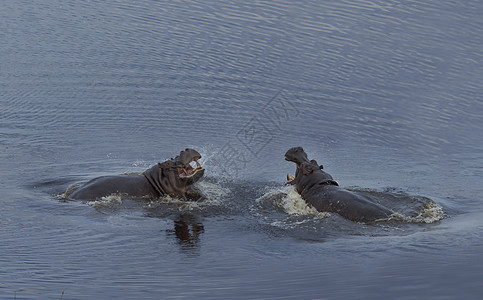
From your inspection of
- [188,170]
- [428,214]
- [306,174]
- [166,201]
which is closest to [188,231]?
[166,201]

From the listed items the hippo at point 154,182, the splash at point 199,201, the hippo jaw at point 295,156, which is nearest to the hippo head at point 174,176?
the hippo at point 154,182

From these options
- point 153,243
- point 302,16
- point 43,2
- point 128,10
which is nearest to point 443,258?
point 153,243

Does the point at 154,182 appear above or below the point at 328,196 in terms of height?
below

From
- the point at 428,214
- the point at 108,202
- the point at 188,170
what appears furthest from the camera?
the point at 188,170

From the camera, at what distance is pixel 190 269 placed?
11328 millimetres

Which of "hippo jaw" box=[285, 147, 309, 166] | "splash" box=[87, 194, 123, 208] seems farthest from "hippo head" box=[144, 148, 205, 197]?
"hippo jaw" box=[285, 147, 309, 166]

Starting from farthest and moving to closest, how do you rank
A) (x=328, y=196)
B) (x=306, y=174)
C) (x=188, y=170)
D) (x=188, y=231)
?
(x=188, y=170) < (x=306, y=174) < (x=328, y=196) < (x=188, y=231)

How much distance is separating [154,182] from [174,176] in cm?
46

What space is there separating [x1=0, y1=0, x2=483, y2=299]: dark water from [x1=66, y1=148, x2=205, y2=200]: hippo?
0.29 meters

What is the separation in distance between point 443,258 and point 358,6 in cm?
2165

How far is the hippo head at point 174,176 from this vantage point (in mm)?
15188

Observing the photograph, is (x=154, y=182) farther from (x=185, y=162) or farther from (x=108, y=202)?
(x=108, y=202)

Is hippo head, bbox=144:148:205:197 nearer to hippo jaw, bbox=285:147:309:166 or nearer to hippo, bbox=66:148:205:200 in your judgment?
hippo, bbox=66:148:205:200

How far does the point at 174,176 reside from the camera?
1519 cm
